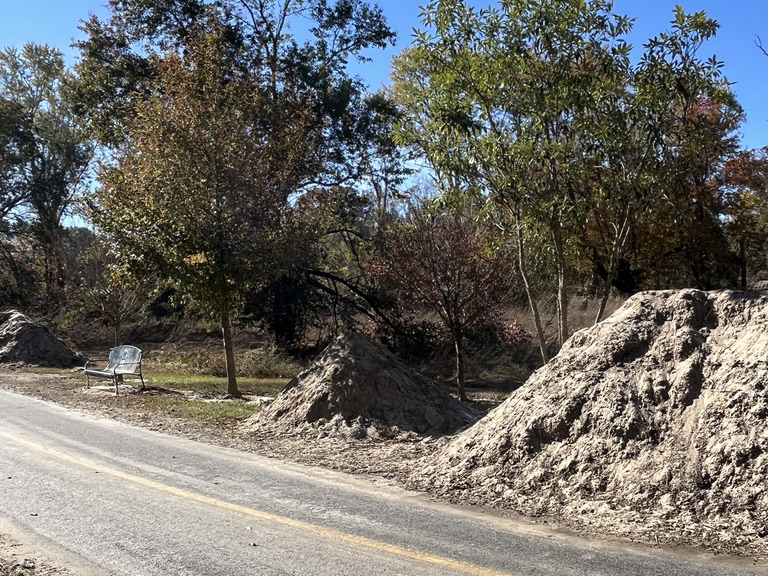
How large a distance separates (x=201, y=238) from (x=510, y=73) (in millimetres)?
7868

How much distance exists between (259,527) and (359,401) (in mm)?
5183

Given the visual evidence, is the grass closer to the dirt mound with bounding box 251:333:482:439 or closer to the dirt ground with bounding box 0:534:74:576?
the dirt mound with bounding box 251:333:482:439

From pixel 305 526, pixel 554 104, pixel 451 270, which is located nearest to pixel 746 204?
pixel 451 270

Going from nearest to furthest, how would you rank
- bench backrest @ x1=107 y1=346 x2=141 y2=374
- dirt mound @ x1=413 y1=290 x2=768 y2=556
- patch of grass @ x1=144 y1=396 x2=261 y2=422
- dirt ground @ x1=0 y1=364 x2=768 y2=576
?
dirt ground @ x1=0 y1=364 x2=768 y2=576 → dirt mound @ x1=413 y1=290 x2=768 y2=556 → patch of grass @ x1=144 y1=396 x2=261 y2=422 → bench backrest @ x1=107 y1=346 x2=141 y2=374

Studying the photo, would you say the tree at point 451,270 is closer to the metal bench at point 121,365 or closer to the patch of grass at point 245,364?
the metal bench at point 121,365

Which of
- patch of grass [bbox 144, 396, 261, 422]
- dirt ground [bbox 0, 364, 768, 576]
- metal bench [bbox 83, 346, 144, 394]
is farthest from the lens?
metal bench [bbox 83, 346, 144, 394]

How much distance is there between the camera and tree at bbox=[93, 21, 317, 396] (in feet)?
52.2

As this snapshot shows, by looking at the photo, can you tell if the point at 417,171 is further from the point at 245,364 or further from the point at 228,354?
the point at 228,354

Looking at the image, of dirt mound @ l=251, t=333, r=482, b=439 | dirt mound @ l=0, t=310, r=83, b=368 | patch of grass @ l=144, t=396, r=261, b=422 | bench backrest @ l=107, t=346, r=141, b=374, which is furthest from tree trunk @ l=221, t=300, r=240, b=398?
dirt mound @ l=0, t=310, r=83, b=368

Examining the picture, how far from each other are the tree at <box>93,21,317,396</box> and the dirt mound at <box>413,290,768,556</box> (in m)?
8.90

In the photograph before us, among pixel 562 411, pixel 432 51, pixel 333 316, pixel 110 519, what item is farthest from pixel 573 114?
pixel 333 316

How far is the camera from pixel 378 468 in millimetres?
8695

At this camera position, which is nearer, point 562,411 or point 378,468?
point 562,411

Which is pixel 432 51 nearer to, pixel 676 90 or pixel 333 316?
pixel 676 90
